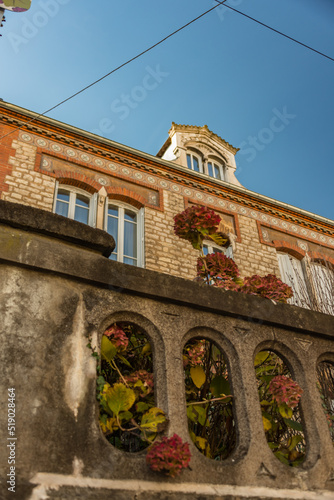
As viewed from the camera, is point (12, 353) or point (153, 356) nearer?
point (12, 353)

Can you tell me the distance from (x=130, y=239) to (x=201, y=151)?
4634mm

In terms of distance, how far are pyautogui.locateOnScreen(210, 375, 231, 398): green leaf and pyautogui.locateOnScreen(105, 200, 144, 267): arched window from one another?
7.39 m

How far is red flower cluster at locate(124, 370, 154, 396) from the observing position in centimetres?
237

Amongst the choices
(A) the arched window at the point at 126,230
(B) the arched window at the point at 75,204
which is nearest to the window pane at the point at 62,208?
(B) the arched window at the point at 75,204

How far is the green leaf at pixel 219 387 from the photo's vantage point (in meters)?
2.63

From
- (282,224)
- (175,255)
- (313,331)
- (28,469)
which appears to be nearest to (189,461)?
(28,469)

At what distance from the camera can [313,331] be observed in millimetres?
2883

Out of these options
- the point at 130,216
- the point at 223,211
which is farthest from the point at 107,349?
the point at 223,211

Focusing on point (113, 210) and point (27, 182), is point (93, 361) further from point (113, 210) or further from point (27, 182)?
point (113, 210)

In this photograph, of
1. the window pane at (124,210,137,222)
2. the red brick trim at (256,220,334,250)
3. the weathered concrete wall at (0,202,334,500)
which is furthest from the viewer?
the red brick trim at (256,220,334,250)

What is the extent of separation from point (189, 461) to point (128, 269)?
101 centimetres

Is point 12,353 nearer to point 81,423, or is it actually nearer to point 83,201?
point 81,423

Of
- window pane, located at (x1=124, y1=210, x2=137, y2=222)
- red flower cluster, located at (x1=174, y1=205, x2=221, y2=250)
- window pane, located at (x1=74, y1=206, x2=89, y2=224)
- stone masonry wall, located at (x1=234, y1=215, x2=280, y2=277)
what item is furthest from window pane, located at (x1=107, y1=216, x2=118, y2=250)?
red flower cluster, located at (x1=174, y1=205, x2=221, y2=250)

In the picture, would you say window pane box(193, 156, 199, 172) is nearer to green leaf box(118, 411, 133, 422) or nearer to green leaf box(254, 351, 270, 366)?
green leaf box(254, 351, 270, 366)
